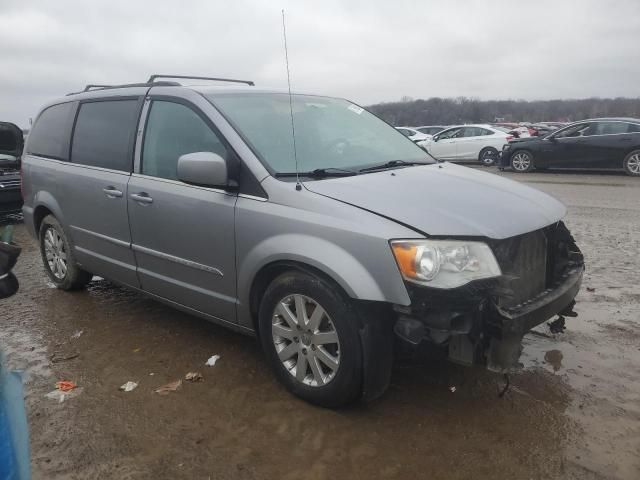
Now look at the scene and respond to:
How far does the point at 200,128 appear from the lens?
11.8 feet

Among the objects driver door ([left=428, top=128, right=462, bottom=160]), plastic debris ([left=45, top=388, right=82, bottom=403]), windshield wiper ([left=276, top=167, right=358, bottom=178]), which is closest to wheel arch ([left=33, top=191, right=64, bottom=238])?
plastic debris ([left=45, top=388, right=82, bottom=403])

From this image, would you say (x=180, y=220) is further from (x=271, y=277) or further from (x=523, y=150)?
(x=523, y=150)

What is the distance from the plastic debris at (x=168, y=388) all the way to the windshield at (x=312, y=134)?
4.84 ft

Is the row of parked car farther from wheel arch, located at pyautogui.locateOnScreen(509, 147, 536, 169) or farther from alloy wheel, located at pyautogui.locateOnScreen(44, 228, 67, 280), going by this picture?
alloy wheel, located at pyautogui.locateOnScreen(44, 228, 67, 280)

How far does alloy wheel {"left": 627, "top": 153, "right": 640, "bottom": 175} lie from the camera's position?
13789 mm

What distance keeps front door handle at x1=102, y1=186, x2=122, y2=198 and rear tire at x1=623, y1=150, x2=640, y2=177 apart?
13575 mm

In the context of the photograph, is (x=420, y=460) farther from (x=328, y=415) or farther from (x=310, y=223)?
(x=310, y=223)

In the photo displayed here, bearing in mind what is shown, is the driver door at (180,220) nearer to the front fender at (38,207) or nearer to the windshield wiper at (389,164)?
the windshield wiper at (389,164)

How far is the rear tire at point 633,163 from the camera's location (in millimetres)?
13752

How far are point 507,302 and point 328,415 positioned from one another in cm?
115

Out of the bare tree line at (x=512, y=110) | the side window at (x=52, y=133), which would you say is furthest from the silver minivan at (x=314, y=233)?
the bare tree line at (x=512, y=110)


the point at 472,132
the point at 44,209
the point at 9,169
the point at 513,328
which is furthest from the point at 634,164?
the point at 9,169

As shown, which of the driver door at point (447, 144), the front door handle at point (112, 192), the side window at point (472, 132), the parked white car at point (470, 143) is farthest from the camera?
the driver door at point (447, 144)

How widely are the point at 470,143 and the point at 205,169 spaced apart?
17.1 meters
